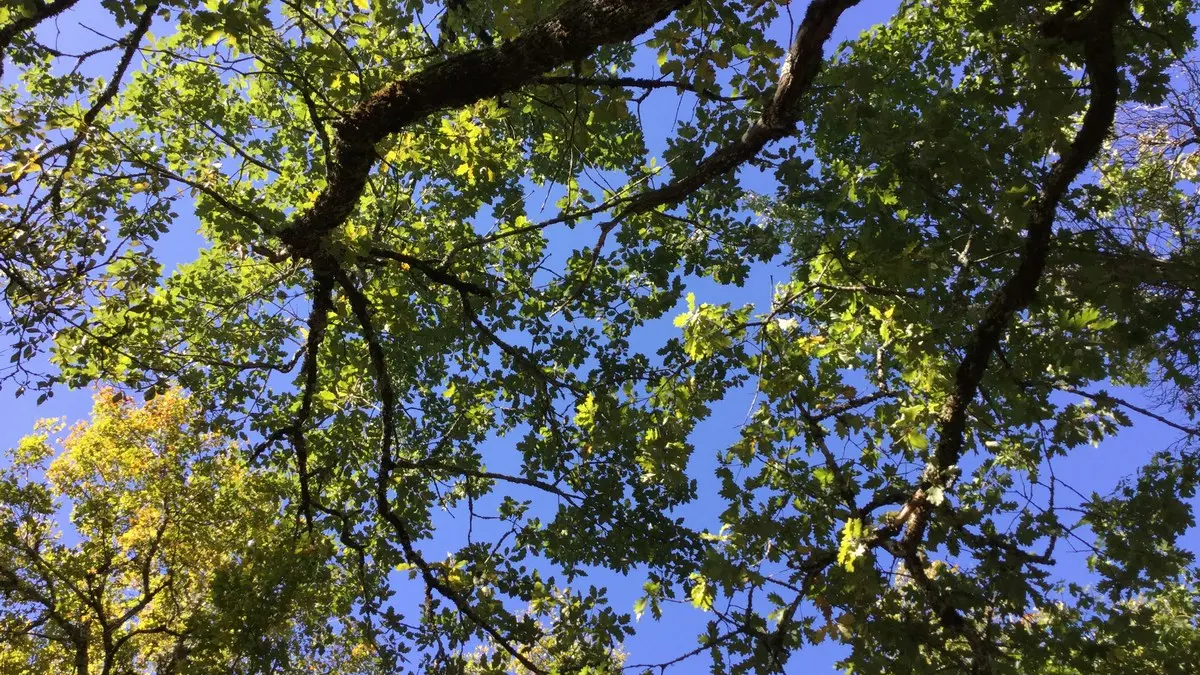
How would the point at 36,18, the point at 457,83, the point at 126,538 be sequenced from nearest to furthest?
1. the point at 457,83
2. the point at 36,18
3. the point at 126,538

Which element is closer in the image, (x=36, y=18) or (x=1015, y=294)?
(x=1015, y=294)

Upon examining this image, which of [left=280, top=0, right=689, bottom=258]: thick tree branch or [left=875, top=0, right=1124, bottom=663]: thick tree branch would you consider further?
[left=280, top=0, right=689, bottom=258]: thick tree branch

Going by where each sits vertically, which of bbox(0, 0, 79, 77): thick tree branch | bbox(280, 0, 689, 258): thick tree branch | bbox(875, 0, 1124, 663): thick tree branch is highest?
bbox(0, 0, 79, 77): thick tree branch

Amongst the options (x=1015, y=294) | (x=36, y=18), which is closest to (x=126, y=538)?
(x=36, y=18)

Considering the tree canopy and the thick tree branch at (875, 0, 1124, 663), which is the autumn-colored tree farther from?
the thick tree branch at (875, 0, 1124, 663)

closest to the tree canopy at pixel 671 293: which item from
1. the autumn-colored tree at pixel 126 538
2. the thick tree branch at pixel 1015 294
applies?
the thick tree branch at pixel 1015 294

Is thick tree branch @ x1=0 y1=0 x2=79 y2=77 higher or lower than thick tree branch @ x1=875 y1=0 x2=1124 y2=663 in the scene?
higher

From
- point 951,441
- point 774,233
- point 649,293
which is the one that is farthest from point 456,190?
point 951,441

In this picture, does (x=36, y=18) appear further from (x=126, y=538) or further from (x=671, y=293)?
(x=126, y=538)

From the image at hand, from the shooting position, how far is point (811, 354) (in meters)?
5.00

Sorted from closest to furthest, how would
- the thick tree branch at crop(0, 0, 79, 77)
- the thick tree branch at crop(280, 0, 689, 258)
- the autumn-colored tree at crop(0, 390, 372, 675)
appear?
the thick tree branch at crop(280, 0, 689, 258) → the thick tree branch at crop(0, 0, 79, 77) → the autumn-colored tree at crop(0, 390, 372, 675)

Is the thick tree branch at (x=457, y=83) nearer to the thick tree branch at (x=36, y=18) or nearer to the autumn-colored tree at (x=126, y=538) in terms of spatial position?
the thick tree branch at (x=36, y=18)

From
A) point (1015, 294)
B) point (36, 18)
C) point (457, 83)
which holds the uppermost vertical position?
point (36, 18)

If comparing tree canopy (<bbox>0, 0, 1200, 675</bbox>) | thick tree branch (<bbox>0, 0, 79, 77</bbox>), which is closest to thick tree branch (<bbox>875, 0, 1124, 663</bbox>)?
tree canopy (<bbox>0, 0, 1200, 675</bbox>)
